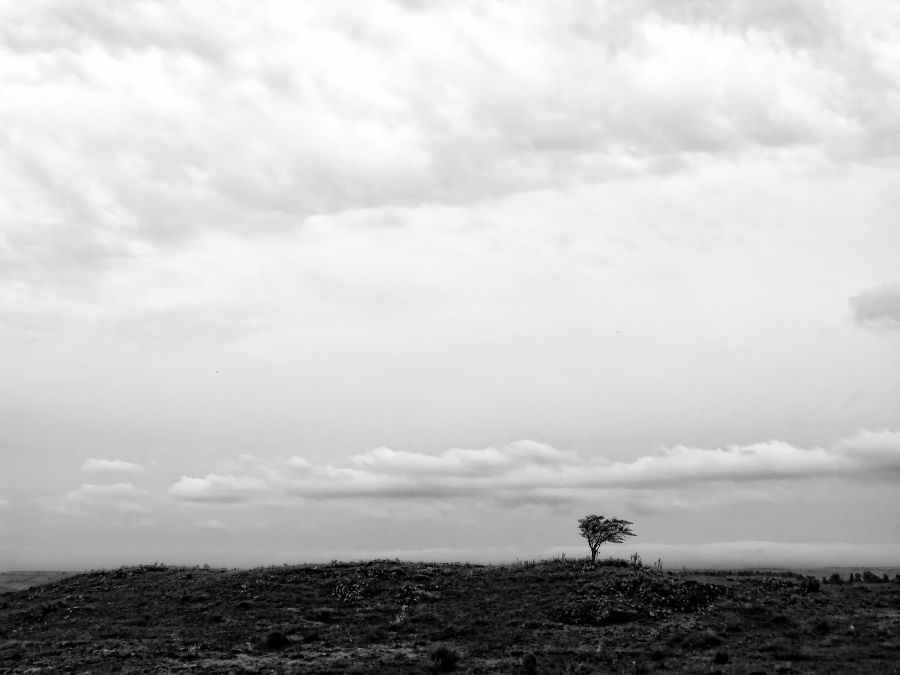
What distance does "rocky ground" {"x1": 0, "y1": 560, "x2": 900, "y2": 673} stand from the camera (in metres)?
36.0

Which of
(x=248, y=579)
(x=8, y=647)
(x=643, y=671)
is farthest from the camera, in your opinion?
(x=248, y=579)

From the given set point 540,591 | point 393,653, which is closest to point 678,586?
point 540,591

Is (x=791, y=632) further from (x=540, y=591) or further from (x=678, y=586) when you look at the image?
(x=540, y=591)

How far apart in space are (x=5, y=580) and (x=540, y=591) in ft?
269

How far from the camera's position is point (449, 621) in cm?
4547

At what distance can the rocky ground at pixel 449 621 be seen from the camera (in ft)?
118

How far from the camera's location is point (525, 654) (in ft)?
122

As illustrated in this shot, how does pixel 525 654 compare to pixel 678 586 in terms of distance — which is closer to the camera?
pixel 525 654

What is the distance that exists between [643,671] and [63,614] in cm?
4094

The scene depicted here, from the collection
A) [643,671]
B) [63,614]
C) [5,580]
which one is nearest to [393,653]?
[643,671]

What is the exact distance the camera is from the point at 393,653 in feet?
127

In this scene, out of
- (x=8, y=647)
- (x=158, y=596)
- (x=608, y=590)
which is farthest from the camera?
(x=158, y=596)

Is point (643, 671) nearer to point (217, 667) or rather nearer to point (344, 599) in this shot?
point (217, 667)

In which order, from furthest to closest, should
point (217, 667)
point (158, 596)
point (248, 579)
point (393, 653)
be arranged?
1. point (248, 579)
2. point (158, 596)
3. point (393, 653)
4. point (217, 667)
